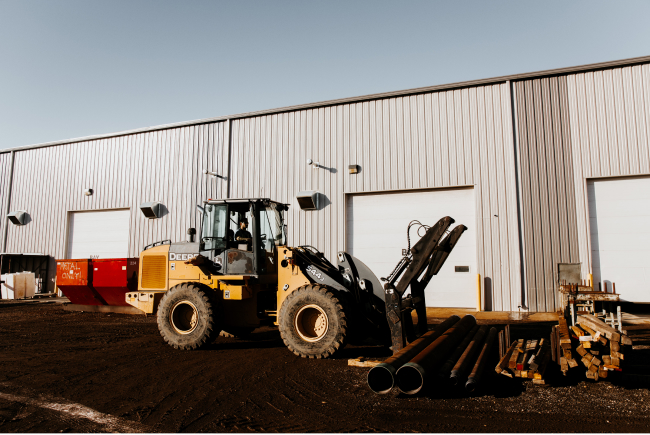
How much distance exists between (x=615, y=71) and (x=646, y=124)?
1.94 metres

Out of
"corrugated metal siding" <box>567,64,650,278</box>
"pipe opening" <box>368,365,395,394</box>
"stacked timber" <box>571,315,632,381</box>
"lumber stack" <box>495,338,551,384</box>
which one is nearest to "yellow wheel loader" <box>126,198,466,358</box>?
"pipe opening" <box>368,365,395,394</box>

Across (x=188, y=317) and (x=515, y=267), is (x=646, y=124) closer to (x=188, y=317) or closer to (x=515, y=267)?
(x=515, y=267)

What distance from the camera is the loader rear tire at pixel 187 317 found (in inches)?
323

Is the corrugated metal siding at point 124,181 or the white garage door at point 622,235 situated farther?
the corrugated metal siding at point 124,181

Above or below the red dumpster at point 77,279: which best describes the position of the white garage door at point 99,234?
above

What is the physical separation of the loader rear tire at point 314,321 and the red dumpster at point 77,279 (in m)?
8.86

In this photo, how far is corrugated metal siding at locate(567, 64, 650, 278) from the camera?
1317 centimetres

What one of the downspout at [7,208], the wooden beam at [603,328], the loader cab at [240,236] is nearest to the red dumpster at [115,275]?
the loader cab at [240,236]

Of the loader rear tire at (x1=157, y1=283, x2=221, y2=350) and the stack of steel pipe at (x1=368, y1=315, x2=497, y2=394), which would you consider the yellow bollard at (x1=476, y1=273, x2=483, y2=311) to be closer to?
the stack of steel pipe at (x1=368, y1=315, x2=497, y2=394)

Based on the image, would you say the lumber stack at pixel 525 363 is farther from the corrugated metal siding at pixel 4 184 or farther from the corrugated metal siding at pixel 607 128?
the corrugated metal siding at pixel 4 184

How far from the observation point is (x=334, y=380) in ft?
20.4

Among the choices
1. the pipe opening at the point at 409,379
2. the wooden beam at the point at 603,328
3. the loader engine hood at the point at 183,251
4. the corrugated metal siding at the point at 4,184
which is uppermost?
the corrugated metal siding at the point at 4,184

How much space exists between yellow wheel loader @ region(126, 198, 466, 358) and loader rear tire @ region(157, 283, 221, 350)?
19 mm

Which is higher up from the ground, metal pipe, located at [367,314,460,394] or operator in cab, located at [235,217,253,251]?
operator in cab, located at [235,217,253,251]
